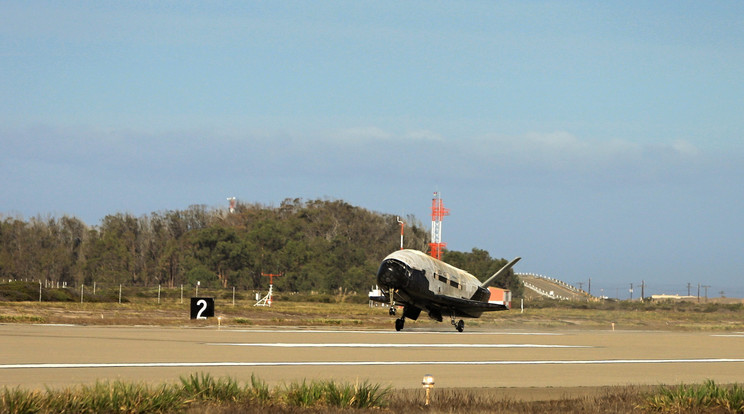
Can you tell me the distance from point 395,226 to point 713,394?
163m

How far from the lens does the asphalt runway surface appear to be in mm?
22766

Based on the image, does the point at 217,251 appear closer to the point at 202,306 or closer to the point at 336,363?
the point at 202,306

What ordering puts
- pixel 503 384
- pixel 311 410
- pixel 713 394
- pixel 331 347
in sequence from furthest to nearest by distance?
1. pixel 331 347
2. pixel 503 384
3. pixel 713 394
4. pixel 311 410

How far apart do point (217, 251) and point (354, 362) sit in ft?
411

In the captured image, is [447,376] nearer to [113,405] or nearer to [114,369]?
[114,369]

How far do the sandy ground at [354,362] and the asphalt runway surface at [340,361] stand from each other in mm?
30

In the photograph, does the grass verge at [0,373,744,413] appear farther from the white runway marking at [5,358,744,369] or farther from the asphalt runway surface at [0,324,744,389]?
the white runway marking at [5,358,744,369]

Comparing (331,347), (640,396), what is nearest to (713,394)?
(640,396)

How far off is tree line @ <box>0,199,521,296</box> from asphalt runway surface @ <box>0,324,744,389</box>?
101m

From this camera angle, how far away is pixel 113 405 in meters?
15.3

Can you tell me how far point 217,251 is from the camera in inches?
5960

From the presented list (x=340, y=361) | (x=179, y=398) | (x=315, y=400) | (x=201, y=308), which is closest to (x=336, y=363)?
(x=340, y=361)

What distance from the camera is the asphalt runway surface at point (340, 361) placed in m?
22.8

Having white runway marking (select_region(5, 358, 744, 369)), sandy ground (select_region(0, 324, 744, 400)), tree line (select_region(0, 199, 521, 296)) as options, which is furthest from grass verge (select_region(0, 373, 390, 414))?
tree line (select_region(0, 199, 521, 296))
